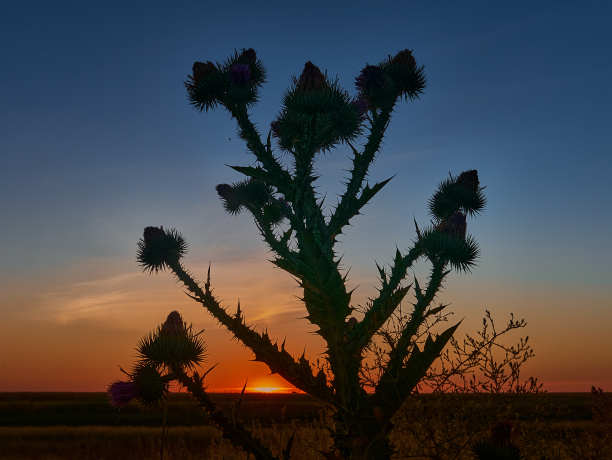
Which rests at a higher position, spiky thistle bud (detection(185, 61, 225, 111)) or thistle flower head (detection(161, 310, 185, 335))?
spiky thistle bud (detection(185, 61, 225, 111))

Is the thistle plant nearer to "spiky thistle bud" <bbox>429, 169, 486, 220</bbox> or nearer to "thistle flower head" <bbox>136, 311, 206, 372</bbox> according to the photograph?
"thistle flower head" <bbox>136, 311, 206, 372</bbox>

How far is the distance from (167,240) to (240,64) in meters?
3.11

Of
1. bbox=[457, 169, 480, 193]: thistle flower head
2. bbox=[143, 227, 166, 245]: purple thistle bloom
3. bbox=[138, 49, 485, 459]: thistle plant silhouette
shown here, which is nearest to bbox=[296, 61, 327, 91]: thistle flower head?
bbox=[138, 49, 485, 459]: thistle plant silhouette

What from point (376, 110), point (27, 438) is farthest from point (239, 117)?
point (27, 438)

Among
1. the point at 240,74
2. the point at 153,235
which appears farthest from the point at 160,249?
the point at 240,74

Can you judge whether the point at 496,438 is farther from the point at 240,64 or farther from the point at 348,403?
the point at 240,64

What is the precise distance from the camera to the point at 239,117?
24.5ft

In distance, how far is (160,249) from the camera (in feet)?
29.1

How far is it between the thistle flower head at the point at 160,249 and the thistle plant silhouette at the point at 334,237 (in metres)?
0.02

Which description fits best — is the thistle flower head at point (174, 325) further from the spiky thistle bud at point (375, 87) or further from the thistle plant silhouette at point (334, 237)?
the spiky thistle bud at point (375, 87)

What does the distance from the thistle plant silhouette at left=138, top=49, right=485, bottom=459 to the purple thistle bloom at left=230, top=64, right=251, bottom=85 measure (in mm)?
14

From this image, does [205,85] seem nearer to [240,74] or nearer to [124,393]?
[240,74]

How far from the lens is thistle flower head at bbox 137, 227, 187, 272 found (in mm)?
8836

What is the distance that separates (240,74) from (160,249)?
3150 millimetres
